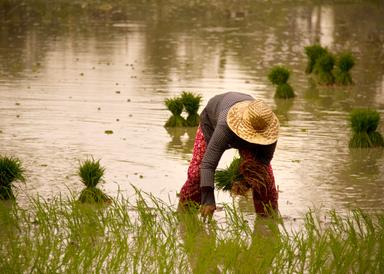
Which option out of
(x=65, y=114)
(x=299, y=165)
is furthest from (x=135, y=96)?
(x=299, y=165)

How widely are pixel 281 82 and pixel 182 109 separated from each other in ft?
9.23

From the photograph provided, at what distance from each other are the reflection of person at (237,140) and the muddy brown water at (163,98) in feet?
2.23

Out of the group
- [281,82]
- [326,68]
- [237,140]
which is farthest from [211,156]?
[326,68]

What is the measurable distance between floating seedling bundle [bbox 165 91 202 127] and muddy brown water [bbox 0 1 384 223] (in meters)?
0.20

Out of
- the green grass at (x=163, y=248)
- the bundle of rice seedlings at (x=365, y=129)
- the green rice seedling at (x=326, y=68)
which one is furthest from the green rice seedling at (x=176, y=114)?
the green grass at (x=163, y=248)

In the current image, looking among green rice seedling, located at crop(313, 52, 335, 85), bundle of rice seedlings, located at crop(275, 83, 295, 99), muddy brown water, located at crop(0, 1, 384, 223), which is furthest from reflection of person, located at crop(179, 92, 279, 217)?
green rice seedling, located at crop(313, 52, 335, 85)

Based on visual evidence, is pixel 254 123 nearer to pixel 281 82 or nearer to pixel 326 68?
pixel 281 82

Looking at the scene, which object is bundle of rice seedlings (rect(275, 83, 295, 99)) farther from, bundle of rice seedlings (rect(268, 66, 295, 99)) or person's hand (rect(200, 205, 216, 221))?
person's hand (rect(200, 205, 216, 221))

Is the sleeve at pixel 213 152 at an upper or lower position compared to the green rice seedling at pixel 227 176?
upper

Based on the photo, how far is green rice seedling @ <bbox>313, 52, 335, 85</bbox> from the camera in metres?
17.2

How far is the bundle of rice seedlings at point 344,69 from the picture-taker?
17078 millimetres

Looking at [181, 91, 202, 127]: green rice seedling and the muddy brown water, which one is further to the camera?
[181, 91, 202, 127]: green rice seedling

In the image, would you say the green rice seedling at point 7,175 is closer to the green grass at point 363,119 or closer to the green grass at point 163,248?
the green grass at point 163,248

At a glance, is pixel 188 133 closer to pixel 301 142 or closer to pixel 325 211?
pixel 301 142
